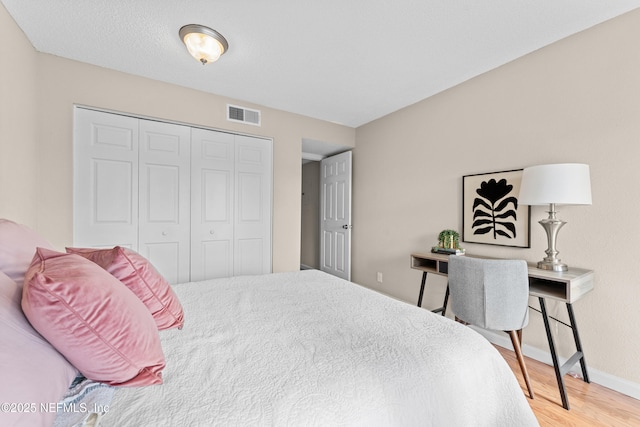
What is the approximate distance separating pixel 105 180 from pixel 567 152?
391 cm

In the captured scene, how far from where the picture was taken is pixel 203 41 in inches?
78.1

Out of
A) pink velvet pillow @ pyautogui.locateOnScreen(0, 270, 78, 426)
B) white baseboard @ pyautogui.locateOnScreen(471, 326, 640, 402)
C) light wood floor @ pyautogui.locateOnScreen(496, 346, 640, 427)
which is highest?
pink velvet pillow @ pyautogui.locateOnScreen(0, 270, 78, 426)

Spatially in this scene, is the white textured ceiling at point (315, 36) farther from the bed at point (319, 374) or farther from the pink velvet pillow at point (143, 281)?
the bed at point (319, 374)

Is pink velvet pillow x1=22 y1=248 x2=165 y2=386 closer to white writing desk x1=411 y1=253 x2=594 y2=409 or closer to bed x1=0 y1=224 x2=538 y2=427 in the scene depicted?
bed x1=0 y1=224 x2=538 y2=427

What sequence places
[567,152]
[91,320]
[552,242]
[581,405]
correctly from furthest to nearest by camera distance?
[567,152]
[552,242]
[581,405]
[91,320]

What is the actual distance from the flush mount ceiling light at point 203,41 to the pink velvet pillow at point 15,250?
1.61 m

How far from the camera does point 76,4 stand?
1761 mm

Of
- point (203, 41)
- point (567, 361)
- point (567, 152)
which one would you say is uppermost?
point (203, 41)

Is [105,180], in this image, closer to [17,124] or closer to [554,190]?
[17,124]

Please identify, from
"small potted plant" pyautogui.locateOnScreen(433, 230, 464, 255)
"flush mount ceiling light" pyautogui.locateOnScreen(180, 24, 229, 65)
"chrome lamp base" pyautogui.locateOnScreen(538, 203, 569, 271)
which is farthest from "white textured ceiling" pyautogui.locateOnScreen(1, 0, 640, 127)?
"small potted plant" pyautogui.locateOnScreen(433, 230, 464, 255)

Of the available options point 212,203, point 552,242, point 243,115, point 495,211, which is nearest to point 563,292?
point 552,242

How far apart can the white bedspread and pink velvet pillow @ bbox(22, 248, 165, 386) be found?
0.07m

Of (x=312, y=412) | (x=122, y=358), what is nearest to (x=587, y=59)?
(x=312, y=412)

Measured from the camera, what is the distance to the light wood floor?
1552mm
